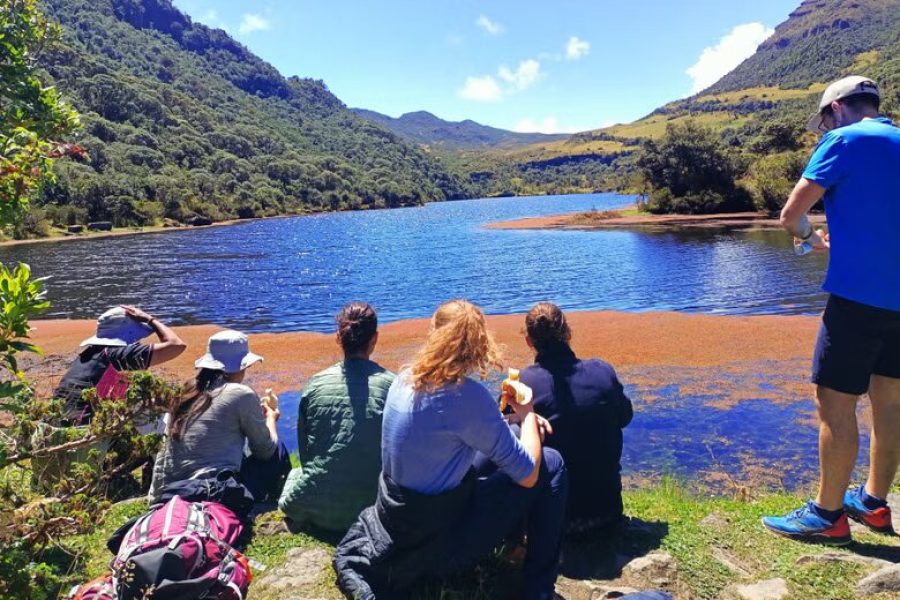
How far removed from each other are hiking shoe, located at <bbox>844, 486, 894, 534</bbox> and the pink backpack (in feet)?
13.7

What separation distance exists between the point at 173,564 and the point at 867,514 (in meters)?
4.53

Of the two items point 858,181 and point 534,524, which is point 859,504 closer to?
point 858,181

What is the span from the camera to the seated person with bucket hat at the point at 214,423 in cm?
439

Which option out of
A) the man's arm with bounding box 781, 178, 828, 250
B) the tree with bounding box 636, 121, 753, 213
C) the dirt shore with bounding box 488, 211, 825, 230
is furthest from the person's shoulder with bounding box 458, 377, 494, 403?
the tree with bounding box 636, 121, 753, 213

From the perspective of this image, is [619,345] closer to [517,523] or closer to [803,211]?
[803,211]

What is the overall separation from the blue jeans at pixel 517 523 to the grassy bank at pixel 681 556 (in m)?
0.28

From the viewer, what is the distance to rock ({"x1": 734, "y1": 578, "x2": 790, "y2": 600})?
3.53 m

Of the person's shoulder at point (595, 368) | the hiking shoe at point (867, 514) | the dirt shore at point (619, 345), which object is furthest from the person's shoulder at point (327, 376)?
the dirt shore at point (619, 345)

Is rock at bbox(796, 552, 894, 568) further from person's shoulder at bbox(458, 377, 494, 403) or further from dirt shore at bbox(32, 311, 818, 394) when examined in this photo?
dirt shore at bbox(32, 311, 818, 394)

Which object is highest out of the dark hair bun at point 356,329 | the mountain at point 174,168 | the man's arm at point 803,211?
the mountain at point 174,168

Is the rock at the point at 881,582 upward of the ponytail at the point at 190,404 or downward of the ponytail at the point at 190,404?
downward

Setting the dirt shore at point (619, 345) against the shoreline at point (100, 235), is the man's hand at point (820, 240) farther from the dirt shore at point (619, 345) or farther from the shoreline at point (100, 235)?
the shoreline at point (100, 235)

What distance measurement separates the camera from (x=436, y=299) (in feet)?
76.0

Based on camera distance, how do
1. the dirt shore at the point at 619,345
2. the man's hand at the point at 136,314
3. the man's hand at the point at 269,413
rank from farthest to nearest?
the dirt shore at the point at 619,345, the man's hand at the point at 136,314, the man's hand at the point at 269,413
